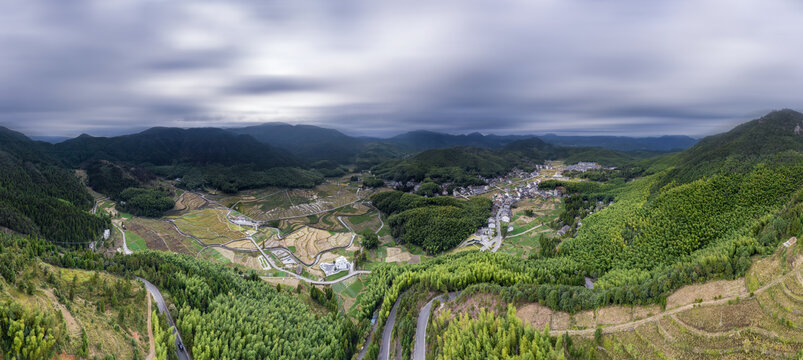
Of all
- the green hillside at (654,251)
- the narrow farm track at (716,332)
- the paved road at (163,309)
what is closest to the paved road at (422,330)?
the green hillside at (654,251)

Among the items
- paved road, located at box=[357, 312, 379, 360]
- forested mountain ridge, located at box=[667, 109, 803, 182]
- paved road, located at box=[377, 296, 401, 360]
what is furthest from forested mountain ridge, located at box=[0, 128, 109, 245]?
forested mountain ridge, located at box=[667, 109, 803, 182]

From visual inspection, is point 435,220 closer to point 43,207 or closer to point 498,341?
point 498,341

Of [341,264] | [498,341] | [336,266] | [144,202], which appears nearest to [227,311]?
[336,266]

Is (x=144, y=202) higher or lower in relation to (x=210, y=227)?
higher

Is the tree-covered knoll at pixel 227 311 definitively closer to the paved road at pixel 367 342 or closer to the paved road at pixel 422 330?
the paved road at pixel 367 342

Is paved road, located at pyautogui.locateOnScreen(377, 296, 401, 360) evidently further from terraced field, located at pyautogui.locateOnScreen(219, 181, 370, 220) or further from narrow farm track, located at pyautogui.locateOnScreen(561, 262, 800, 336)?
terraced field, located at pyautogui.locateOnScreen(219, 181, 370, 220)

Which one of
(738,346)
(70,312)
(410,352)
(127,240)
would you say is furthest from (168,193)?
(738,346)
